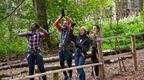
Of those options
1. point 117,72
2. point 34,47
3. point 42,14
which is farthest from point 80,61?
point 42,14

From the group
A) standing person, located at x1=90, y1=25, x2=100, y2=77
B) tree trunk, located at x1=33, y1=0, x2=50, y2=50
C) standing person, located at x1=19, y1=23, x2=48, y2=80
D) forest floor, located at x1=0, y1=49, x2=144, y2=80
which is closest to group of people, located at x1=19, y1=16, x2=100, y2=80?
standing person, located at x1=19, y1=23, x2=48, y2=80

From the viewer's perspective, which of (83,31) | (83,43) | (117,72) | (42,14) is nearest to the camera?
(83,31)

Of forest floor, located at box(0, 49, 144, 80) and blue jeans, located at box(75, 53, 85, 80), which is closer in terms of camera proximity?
blue jeans, located at box(75, 53, 85, 80)

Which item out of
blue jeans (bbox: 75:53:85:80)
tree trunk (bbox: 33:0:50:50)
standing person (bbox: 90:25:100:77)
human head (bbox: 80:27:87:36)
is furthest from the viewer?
tree trunk (bbox: 33:0:50:50)

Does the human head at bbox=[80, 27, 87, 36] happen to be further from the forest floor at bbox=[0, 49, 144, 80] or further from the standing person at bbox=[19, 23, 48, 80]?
the forest floor at bbox=[0, 49, 144, 80]

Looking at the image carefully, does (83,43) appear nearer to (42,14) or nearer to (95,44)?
(95,44)

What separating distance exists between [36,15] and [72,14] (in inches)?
74.0

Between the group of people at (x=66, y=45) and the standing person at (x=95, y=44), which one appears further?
the standing person at (x=95, y=44)

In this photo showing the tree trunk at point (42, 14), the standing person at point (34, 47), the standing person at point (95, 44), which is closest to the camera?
the standing person at point (34, 47)

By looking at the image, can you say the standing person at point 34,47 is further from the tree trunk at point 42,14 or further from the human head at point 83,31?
the tree trunk at point 42,14

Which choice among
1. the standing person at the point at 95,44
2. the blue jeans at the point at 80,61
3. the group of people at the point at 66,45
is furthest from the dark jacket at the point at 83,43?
the standing person at the point at 95,44

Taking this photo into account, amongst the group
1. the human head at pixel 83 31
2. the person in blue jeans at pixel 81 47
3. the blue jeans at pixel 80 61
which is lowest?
the blue jeans at pixel 80 61

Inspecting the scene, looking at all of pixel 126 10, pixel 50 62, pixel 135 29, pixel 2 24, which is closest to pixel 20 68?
pixel 50 62

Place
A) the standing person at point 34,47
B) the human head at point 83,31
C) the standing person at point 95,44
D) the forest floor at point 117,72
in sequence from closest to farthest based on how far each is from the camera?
the human head at point 83,31 → the standing person at point 34,47 → the standing person at point 95,44 → the forest floor at point 117,72
